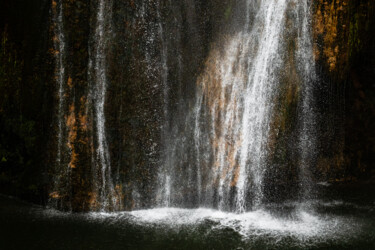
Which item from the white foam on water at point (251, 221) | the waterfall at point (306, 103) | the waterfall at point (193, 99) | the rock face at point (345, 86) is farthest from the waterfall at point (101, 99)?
the rock face at point (345, 86)

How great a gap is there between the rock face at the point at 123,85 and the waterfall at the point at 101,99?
1 cm

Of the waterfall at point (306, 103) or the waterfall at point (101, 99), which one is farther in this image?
the waterfall at point (306, 103)

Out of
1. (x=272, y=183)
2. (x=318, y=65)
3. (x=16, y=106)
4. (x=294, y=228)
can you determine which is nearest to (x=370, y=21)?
(x=318, y=65)

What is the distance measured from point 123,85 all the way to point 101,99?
12.4 inches

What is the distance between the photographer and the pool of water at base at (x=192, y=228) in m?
3.72

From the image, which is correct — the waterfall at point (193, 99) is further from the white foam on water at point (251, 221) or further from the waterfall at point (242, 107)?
the white foam on water at point (251, 221)

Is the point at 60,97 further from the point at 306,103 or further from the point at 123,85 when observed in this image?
the point at 306,103

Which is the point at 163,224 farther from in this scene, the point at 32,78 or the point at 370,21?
the point at 370,21

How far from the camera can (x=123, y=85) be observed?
4.36 meters

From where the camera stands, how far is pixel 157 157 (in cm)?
451

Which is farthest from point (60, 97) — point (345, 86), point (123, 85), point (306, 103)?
point (345, 86)

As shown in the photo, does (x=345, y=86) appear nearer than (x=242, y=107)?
No

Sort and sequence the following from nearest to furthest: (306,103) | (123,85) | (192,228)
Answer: (192,228), (123,85), (306,103)

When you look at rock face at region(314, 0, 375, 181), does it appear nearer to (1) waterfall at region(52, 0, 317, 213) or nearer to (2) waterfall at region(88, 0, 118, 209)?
(1) waterfall at region(52, 0, 317, 213)
